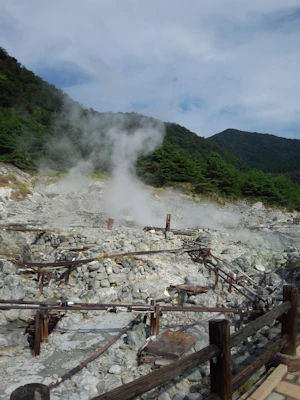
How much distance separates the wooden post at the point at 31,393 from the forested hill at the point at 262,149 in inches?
2668

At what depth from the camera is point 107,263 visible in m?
8.77

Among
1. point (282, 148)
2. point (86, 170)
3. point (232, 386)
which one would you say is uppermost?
point (282, 148)

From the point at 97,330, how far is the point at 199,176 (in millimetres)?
22734

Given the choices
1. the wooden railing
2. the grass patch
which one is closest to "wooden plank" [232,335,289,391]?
the wooden railing

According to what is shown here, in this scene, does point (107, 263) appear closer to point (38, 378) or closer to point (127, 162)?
point (38, 378)

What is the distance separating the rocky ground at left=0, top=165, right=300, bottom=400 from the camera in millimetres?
4582

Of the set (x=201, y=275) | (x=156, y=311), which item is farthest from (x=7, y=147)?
(x=156, y=311)

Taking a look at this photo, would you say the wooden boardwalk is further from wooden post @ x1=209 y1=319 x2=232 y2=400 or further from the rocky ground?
the rocky ground

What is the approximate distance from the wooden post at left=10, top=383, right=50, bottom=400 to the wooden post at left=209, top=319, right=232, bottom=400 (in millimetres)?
1426

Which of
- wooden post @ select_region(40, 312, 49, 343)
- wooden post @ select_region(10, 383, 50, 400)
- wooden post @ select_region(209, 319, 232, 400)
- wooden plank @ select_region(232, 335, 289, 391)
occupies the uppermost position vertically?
wooden post @ select_region(10, 383, 50, 400)

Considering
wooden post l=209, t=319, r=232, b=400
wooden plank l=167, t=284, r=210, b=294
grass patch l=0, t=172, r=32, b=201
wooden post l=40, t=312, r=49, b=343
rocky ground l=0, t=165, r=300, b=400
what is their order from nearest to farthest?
wooden post l=209, t=319, r=232, b=400
rocky ground l=0, t=165, r=300, b=400
wooden post l=40, t=312, r=49, b=343
wooden plank l=167, t=284, r=210, b=294
grass patch l=0, t=172, r=32, b=201

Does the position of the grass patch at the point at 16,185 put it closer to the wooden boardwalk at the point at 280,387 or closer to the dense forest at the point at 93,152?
the dense forest at the point at 93,152

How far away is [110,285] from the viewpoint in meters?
8.23

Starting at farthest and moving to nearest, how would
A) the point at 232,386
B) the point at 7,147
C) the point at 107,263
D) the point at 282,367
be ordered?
the point at 7,147 → the point at 107,263 → the point at 282,367 → the point at 232,386
